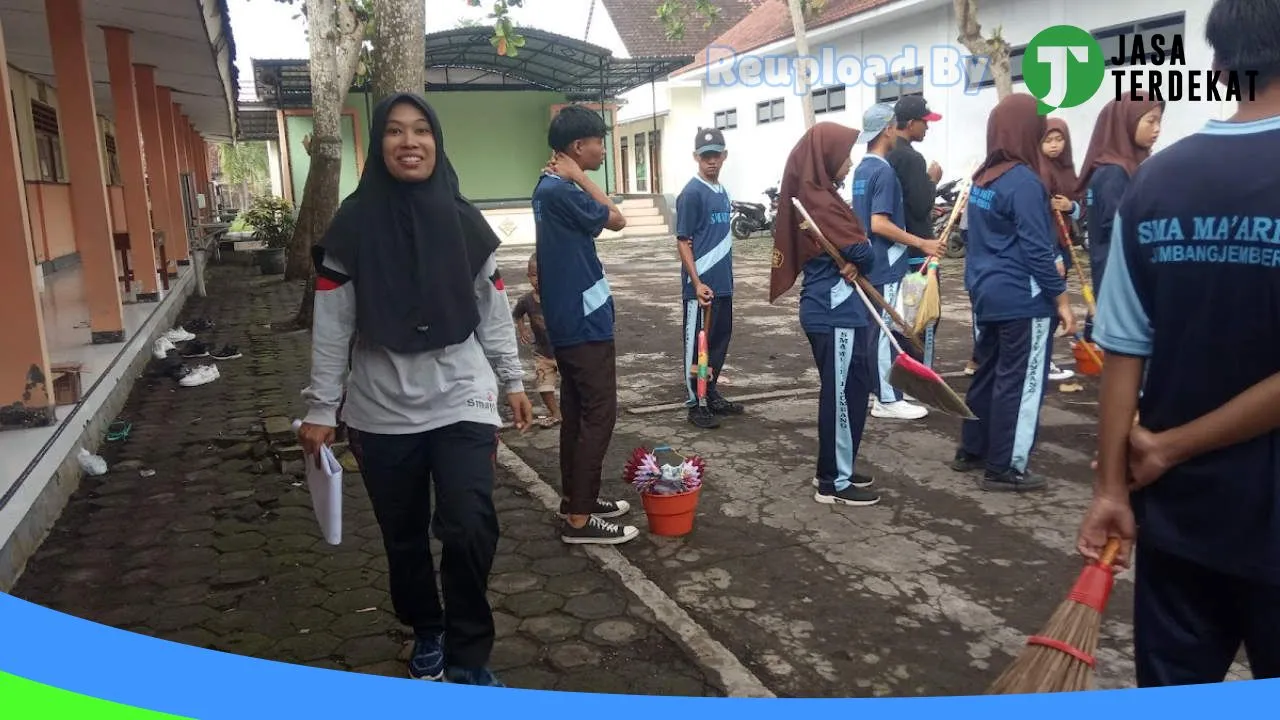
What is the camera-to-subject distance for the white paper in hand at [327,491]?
2754 millimetres

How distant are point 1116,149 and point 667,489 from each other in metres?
3.23

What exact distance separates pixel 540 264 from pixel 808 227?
47.1 inches

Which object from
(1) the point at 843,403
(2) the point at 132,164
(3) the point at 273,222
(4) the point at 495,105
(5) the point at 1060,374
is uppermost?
(4) the point at 495,105

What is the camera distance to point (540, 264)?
396 centimetres

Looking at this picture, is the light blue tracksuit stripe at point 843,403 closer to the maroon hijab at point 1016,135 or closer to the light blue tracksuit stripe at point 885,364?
the maroon hijab at point 1016,135

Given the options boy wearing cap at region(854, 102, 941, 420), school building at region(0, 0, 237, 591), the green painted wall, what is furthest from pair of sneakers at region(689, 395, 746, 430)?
the green painted wall

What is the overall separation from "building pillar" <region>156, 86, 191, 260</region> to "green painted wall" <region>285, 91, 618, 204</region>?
9.62 meters

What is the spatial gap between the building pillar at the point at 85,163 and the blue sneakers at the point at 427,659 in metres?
5.86

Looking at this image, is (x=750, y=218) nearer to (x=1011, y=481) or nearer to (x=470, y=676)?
(x=1011, y=481)

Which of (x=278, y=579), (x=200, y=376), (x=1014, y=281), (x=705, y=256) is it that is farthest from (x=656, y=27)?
(x=278, y=579)

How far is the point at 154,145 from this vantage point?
528 inches

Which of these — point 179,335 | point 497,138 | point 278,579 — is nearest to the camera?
point 278,579

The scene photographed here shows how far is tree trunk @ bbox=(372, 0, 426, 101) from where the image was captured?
18.4ft

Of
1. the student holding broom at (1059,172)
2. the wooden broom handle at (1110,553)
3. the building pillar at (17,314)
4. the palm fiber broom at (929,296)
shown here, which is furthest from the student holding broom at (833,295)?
the building pillar at (17,314)
